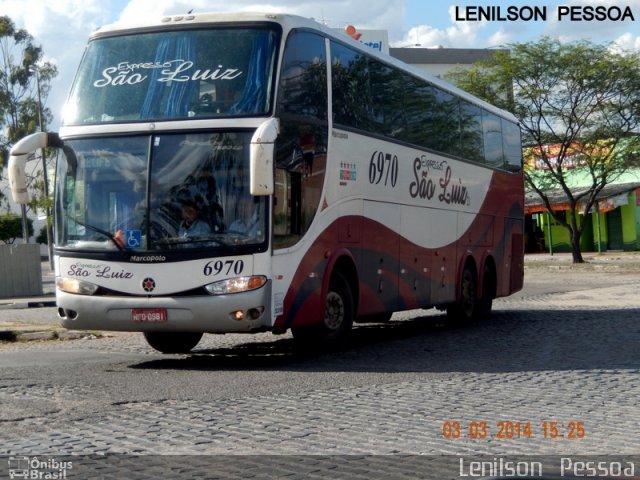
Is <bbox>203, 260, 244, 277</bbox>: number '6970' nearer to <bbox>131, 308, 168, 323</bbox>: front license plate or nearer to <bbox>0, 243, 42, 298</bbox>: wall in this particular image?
<bbox>131, 308, 168, 323</bbox>: front license plate

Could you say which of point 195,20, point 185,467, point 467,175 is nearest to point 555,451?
point 185,467

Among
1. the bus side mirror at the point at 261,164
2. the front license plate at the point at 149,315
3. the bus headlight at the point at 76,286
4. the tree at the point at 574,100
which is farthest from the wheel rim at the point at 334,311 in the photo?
the tree at the point at 574,100

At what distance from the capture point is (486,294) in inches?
787

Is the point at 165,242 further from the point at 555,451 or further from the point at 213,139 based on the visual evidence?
the point at 555,451

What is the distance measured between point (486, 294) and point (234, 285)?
9.54 m

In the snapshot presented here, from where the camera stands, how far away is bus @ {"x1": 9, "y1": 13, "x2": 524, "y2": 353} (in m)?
11.5

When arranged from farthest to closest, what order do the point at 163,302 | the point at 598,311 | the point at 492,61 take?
1. the point at 492,61
2. the point at 598,311
3. the point at 163,302

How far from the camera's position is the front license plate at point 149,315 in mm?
11500

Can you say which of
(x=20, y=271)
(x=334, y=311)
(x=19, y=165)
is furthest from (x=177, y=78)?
(x=20, y=271)

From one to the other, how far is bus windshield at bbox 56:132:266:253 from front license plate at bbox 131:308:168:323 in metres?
0.69

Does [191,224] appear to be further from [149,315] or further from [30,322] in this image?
[30,322]

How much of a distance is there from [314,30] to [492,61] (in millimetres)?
32686

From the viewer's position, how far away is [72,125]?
12.2 meters
